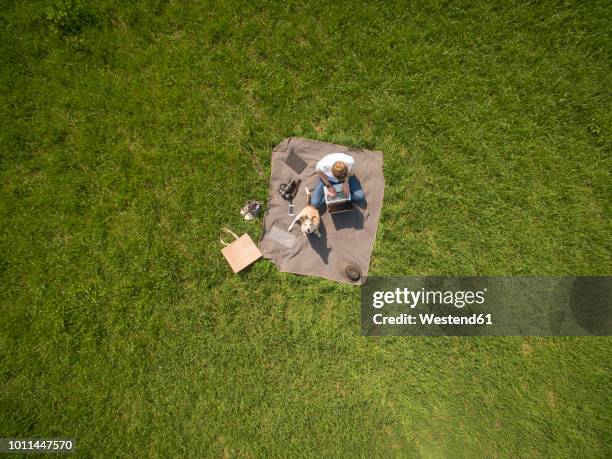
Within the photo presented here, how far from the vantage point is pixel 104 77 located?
6766mm

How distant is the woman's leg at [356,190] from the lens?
6.45 meters

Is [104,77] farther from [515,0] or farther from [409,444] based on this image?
[409,444]

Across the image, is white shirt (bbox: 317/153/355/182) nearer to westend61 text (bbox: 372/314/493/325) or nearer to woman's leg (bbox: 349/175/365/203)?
woman's leg (bbox: 349/175/365/203)

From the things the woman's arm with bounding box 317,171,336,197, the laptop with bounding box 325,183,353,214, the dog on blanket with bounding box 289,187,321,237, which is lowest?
the dog on blanket with bounding box 289,187,321,237

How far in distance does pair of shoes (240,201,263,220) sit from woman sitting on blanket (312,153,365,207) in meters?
1.11

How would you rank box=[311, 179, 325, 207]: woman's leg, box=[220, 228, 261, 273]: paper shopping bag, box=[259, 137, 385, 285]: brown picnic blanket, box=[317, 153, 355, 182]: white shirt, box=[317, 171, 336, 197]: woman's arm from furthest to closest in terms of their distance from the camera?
box=[259, 137, 385, 285]: brown picnic blanket → box=[220, 228, 261, 273]: paper shopping bag → box=[311, 179, 325, 207]: woman's leg → box=[317, 171, 336, 197]: woman's arm → box=[317, 153, 355, 182]: white shirt

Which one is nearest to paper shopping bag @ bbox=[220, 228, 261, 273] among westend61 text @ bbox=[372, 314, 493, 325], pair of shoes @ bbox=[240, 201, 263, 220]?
pair of shoes @ bbox=[240, 201, 263, 220]

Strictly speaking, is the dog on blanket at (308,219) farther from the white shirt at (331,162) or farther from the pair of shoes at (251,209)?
the pair of shoes at (251,209)

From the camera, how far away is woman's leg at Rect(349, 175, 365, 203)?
645 cm

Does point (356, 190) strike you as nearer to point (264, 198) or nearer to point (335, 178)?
point (335, 178)

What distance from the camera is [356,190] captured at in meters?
6.52

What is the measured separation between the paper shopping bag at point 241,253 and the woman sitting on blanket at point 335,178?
4.87 ft

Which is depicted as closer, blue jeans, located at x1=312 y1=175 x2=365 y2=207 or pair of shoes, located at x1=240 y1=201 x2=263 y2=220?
blue jeans, located at x1=312 y1=175 x2=365 y2=207

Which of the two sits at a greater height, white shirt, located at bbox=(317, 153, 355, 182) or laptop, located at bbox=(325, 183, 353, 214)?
white shirt, located at bbox=(317, 153, 355, 182)
